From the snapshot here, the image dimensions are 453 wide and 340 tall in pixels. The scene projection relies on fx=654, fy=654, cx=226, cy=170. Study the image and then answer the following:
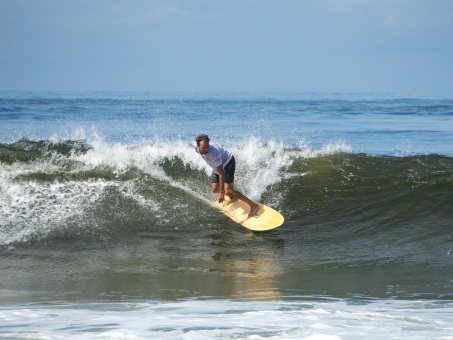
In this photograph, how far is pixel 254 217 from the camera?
9883mm

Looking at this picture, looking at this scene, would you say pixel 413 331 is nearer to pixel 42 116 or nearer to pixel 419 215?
pixel 419 215

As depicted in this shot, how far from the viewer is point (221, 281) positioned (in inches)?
295

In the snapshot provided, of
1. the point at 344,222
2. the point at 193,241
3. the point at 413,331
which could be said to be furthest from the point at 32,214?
the point at 413,331

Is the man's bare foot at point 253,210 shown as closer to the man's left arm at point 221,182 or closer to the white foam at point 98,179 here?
the man's left arm at point 221,182

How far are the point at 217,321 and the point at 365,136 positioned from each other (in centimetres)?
1852

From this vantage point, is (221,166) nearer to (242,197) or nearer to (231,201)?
(242,197)

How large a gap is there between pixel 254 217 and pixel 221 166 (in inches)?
37.2

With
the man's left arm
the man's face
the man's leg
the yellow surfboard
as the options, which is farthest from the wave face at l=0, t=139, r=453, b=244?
the man's face

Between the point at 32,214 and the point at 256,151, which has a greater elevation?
the point at 256,151

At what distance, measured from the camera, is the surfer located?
30.8 ft

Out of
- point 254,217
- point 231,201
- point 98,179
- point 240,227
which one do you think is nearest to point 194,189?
point 231,201

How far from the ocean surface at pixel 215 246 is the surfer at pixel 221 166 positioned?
0.45 metres

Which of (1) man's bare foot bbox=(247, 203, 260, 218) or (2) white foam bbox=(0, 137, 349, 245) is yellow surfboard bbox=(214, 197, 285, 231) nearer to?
(1) man's bare foot bbox=(247, 203, 260, 218)

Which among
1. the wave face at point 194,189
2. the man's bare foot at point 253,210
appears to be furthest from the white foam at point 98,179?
the man's bare foot at point 253,210
